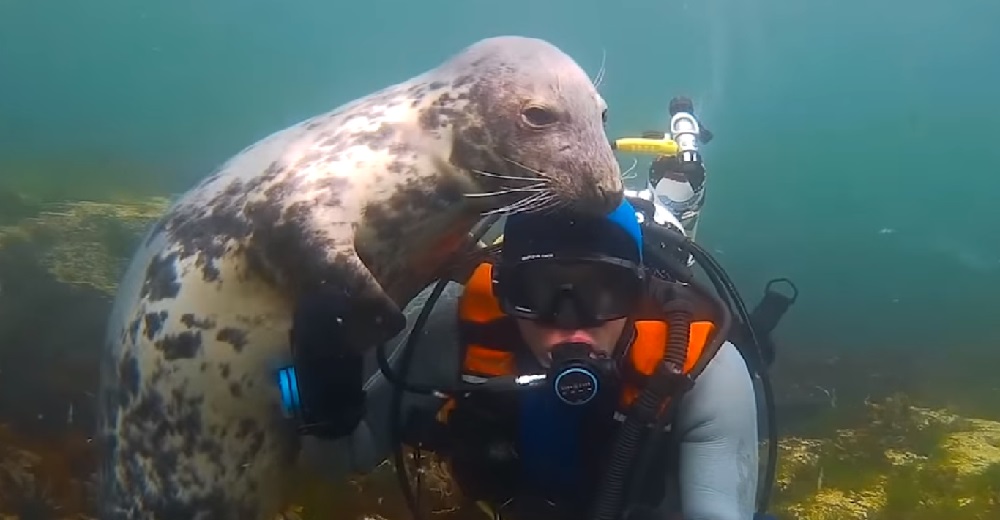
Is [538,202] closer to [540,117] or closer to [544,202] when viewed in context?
[544,202]

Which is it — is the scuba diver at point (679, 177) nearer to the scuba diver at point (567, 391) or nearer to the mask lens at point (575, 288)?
the scuba diver at point (567, 391)

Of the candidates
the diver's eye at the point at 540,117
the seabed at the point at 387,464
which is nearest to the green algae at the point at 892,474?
the seabed at the point at 387,464

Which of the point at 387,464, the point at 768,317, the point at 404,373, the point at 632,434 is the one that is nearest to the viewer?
the point at 632,434

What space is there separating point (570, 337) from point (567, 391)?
8.3 inches

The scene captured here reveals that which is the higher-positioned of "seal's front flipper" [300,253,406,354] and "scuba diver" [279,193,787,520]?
"seal's front flipper" [300,253,406,354]

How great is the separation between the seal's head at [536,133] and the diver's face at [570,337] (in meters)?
0.43

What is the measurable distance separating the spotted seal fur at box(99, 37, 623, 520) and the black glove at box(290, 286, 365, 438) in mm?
199

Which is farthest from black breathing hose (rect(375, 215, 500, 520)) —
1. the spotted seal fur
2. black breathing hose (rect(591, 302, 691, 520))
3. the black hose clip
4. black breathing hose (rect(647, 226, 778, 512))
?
the black hose clip

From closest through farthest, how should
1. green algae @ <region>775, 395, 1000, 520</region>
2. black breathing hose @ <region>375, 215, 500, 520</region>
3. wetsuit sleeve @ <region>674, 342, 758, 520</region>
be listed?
wetsuit sleeve @ <region>674, 342, 758, 520</region>, black breathing hose @ <region>375, 215, 500, 520</region>, green algae @ <region>775, 395, 1000, 520</region>

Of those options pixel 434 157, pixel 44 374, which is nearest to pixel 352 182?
pixel 434 157

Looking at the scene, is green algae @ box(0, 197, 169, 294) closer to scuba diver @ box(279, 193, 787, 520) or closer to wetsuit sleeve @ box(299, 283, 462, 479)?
wetsuit sleeve @ box(299, 283, 462, 479)

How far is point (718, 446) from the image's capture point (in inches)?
115

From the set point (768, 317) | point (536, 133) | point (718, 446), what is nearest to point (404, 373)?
point (536, 133)

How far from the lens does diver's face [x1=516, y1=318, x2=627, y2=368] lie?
3.06m
